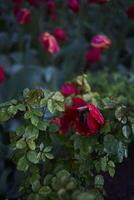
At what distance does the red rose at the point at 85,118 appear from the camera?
55.2 inches

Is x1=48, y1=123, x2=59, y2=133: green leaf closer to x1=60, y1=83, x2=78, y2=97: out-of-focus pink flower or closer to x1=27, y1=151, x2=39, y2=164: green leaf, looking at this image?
x1=27, y1=151, x2=39, y2=164: green leaf

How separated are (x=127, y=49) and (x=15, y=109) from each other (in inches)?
79.8

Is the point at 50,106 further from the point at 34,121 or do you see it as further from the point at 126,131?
the point at 126,131

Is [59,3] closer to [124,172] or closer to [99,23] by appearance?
[99,23]

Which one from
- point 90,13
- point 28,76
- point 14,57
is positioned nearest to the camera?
point 28,76

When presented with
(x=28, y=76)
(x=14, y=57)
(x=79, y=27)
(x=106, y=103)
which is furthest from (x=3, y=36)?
(x=106, y=103)

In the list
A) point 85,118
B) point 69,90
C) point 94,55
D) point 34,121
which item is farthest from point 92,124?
point 94,55

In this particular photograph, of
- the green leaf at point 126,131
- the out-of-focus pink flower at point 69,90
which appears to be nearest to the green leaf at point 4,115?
the green leaf at point 126,131

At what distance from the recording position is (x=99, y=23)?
3.42m

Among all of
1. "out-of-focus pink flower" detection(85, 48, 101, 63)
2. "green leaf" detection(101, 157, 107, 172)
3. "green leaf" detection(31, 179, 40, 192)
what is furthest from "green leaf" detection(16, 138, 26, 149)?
"out-of-focus pink flower" detection(85, 48, 101, 63)

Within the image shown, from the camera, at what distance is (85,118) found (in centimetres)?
147

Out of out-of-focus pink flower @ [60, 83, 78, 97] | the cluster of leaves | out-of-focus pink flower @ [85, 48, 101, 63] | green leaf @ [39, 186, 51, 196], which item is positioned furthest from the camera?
out-of-focus pink flower @ [85, 48, 101, 63]

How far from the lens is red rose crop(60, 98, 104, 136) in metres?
1.40

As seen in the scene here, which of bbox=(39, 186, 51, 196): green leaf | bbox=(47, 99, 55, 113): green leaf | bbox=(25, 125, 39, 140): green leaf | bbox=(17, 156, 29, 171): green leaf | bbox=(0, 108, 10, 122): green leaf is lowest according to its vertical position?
bbox=(39, 186, 51, 196): green leaf
